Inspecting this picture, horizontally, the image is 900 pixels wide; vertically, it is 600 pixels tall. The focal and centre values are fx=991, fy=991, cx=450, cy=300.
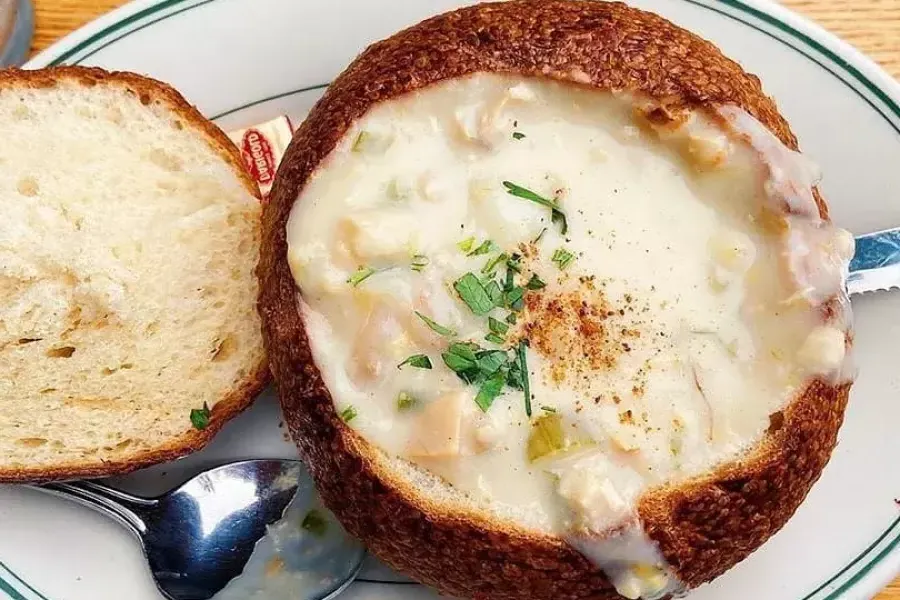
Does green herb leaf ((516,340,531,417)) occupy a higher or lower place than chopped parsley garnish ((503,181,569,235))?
lower

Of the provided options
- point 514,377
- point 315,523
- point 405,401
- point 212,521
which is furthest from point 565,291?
point 212,521

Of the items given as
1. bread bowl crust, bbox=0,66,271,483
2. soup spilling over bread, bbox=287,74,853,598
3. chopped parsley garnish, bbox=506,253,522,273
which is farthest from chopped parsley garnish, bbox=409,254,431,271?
bread bowl crust, bbox=0,66,271,483

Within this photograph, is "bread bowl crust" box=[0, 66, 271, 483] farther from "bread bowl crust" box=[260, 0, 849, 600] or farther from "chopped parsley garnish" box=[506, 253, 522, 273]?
"chopped parsley garnish" box=[506, 253, 522, 273]

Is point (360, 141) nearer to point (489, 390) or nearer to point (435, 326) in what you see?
point (435, 326)

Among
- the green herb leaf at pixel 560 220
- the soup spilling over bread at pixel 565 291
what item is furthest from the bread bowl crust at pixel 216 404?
the green herb leaf at pixel 560 220

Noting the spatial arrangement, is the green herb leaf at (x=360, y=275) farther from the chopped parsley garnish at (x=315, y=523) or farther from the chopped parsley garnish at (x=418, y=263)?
the chopped parsley garnish at (x=315, y=523)

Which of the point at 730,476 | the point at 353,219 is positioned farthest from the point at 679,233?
the point at 353,219
